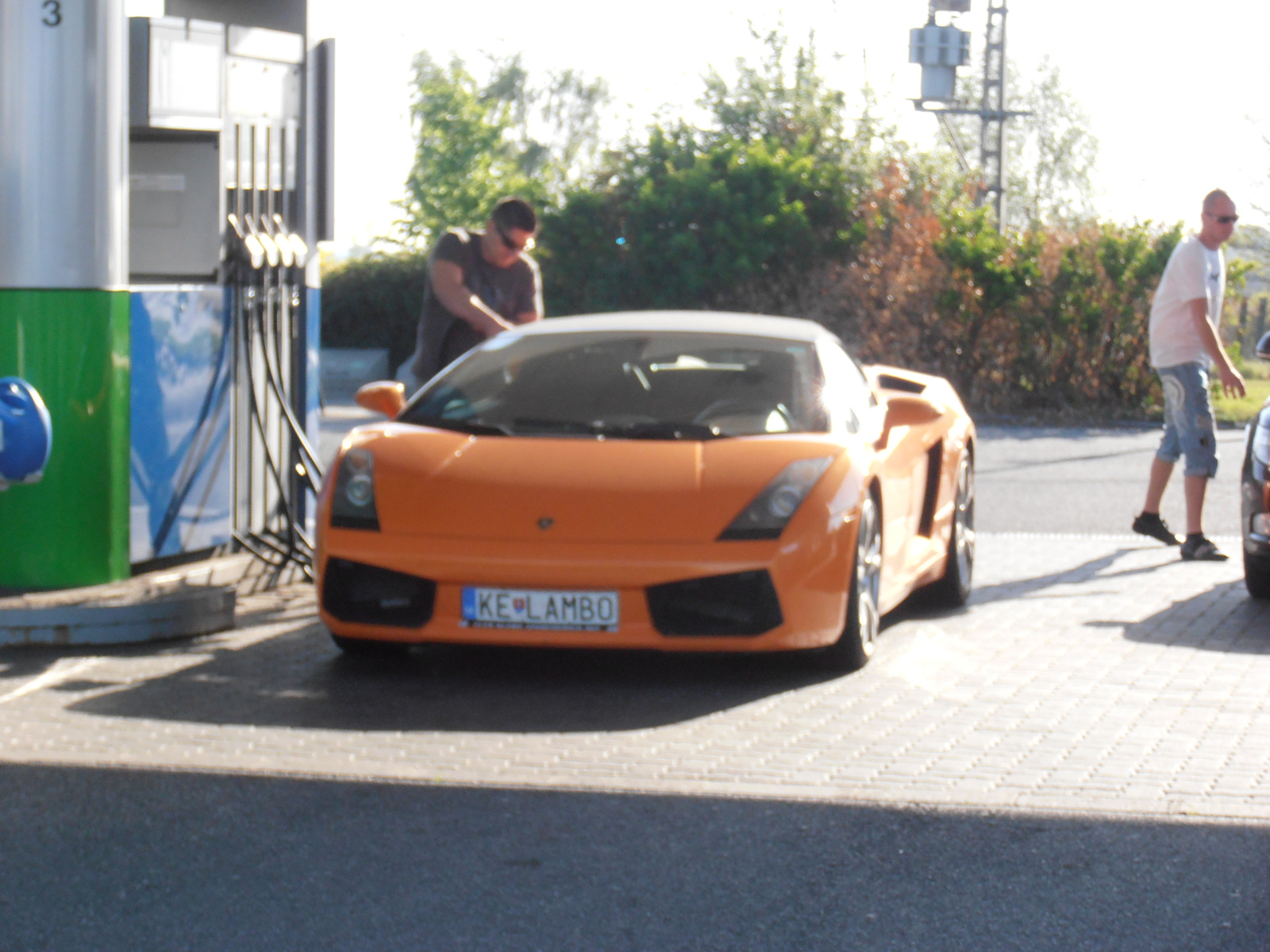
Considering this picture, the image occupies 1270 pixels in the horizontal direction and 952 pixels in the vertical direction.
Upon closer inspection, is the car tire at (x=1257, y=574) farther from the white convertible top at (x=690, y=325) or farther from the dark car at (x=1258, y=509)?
the white convertible top at (x=690, y=325)

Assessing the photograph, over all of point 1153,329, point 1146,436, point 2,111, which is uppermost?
point 2,111

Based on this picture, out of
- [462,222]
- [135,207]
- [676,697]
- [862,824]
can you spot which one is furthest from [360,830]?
[462,222]

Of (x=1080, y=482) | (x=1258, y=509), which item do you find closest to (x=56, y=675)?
(x=1258, y=509)

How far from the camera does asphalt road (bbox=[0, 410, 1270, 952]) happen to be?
11.6 feet

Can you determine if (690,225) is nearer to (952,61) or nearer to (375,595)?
(952,61)

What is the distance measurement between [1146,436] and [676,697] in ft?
48.7

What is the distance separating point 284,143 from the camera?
8.73 metres

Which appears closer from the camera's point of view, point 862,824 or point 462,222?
point 862,824

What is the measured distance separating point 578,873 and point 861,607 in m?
2.53

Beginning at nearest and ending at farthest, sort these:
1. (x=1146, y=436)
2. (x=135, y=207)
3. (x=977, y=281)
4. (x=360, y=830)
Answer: (x=360, y=830), (x=135, y=207), (x=1146, y=436), (x=977, y=281)

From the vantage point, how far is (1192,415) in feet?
31.9

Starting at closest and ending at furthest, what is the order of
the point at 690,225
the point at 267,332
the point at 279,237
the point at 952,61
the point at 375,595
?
the point at 375,595
the point at 267,332
the point at 279,237
the point at 690,225
the point at 952,61

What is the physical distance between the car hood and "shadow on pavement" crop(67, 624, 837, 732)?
1.66 feet

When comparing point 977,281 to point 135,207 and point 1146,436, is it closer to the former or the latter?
point 1146,436
